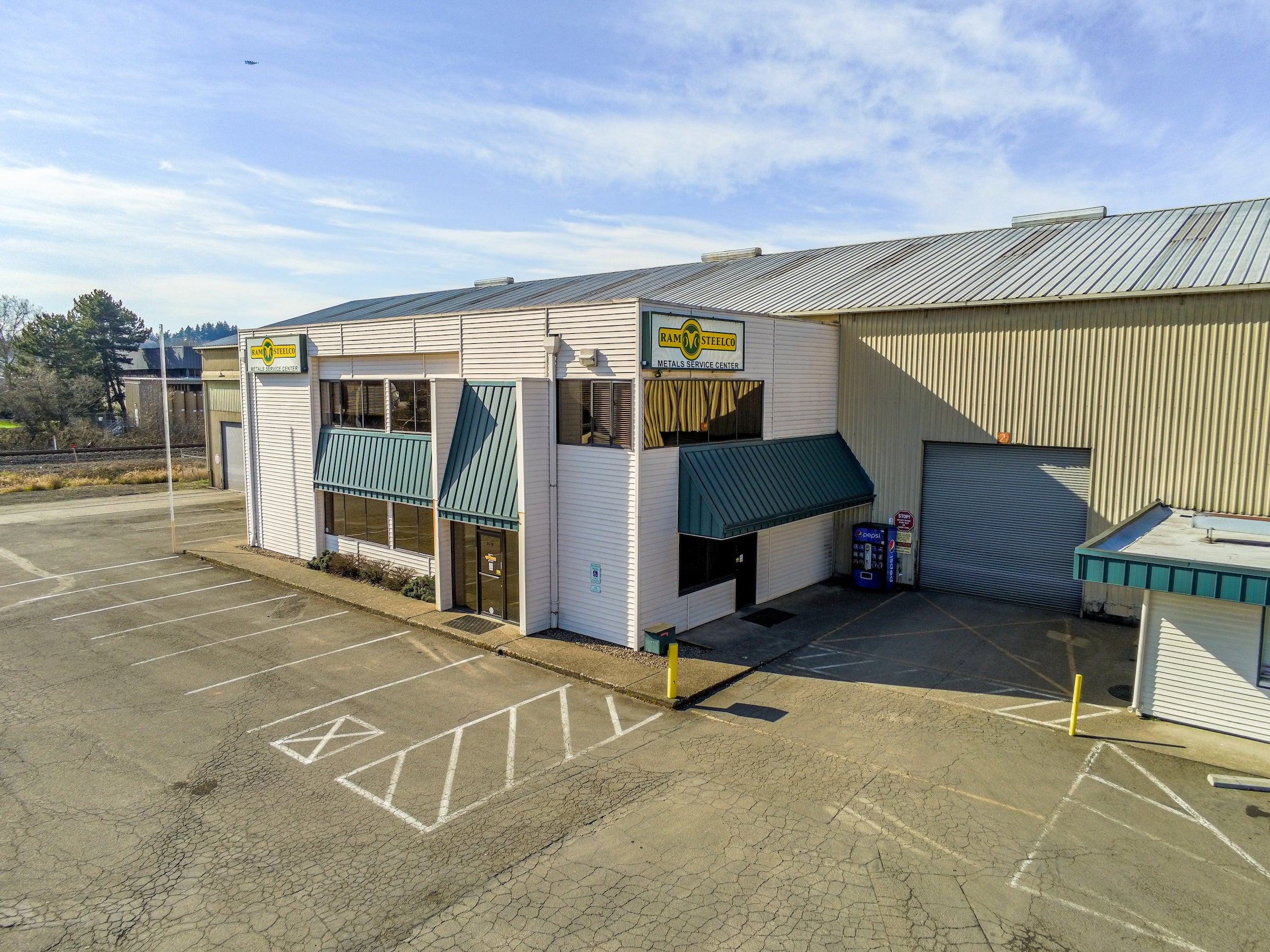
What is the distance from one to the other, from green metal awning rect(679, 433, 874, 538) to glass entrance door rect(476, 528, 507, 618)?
14.5ft

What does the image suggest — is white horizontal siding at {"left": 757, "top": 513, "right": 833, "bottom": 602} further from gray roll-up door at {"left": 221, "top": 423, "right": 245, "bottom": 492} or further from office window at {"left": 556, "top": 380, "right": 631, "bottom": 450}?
gray roll-up door at {"left": 221, "top": 423, "right": 245, "bottom": 492}

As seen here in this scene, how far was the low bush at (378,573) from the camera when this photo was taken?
64.1 ft

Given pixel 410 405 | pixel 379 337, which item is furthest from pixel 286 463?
pixel 410 405

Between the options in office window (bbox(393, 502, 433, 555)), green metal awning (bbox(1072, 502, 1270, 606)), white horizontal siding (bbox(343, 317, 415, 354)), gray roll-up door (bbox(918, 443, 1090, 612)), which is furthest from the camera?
office window (bbox(393, 502, 433, 555))

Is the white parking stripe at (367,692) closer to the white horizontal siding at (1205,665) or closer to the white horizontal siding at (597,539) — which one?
the white horizontal siding at (597,539)

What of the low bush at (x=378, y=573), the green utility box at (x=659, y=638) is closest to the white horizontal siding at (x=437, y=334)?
the low bush at (x=378, y=573)

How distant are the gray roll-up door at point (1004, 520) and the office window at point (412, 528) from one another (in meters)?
13.5

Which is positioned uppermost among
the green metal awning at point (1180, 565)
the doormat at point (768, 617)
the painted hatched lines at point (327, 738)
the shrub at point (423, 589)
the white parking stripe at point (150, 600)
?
the green metal awning at point (1180, 565)

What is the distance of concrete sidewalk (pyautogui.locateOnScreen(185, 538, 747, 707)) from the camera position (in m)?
13.8

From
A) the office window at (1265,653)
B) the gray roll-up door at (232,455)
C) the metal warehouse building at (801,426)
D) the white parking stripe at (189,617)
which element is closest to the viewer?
the office window at (1265,653)

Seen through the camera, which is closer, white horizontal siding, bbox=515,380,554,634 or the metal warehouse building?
the metal warehouse building

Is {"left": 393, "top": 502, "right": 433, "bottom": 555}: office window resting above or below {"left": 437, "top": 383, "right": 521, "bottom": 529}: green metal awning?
below

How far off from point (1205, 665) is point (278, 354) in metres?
24.3

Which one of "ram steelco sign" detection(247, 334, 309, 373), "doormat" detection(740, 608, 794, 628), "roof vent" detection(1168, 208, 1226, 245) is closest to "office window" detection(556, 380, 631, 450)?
"doormat" detection(740, 608, 794, 628)
